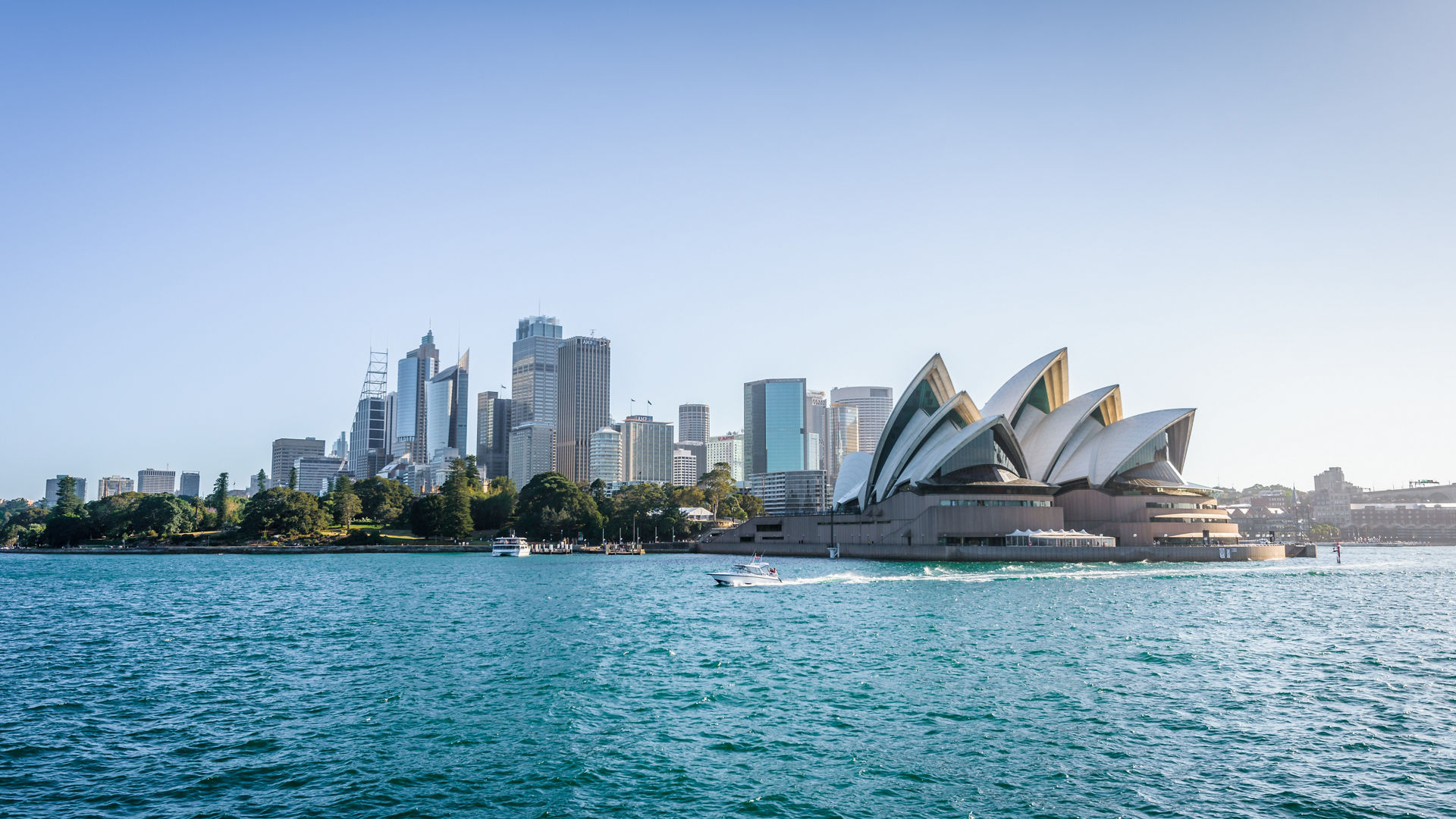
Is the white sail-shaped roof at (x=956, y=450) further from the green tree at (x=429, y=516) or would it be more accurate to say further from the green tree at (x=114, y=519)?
the green tree at (x=114, y=519)

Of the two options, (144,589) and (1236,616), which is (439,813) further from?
(144,589)

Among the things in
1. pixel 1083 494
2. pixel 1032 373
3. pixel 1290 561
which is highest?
pixel 1032 373

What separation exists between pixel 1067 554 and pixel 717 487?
82.5 meters

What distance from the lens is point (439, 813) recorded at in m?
13.4

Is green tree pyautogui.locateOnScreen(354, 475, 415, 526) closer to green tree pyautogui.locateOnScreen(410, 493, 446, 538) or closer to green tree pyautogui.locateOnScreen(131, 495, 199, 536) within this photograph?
green tree pyautogui.locateOnScreen(410, 493, 446, 538)

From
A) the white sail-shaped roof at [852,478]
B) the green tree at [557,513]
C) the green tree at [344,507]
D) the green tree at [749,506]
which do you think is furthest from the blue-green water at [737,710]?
the green tree at [749,506]

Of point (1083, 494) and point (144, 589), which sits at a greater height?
point (1083, 494)

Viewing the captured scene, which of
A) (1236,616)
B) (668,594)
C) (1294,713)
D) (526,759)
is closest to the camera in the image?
(526,759)

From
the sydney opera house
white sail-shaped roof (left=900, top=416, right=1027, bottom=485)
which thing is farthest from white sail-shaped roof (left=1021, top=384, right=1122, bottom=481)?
white sail-shaped roof (left=900, top=416, right=1027, bottom=485)

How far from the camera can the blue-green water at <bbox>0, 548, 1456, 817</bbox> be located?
14328 mm

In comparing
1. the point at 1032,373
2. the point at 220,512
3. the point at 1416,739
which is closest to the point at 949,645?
the point at 1416,739

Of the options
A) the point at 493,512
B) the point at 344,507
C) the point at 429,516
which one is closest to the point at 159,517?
the point at 344,507

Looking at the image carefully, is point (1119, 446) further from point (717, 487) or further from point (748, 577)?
point (717, 487)

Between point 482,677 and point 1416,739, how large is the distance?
792 inches
